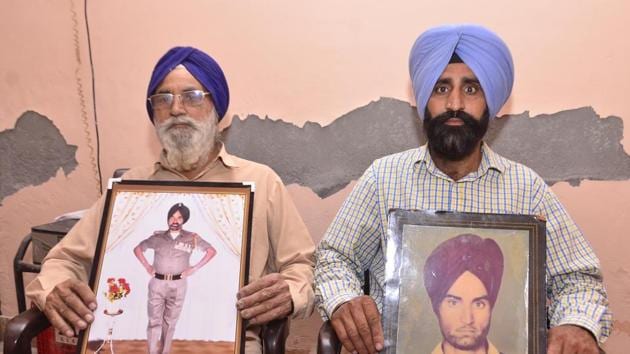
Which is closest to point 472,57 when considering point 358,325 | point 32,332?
point 358,325

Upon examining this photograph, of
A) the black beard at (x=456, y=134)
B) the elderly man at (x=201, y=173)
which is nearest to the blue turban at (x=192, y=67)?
the elderly man at (x=201, y=173)

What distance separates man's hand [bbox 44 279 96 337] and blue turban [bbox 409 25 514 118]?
48.2 inches

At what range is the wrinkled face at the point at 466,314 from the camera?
1435 millimetres

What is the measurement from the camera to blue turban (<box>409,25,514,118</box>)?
1683mm

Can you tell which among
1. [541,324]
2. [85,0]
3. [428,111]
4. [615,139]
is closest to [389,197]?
[428,111]

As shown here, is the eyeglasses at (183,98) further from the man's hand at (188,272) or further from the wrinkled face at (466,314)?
the wrinkled face at (466,314)

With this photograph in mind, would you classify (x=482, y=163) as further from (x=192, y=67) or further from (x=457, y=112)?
(x=192, y=67)

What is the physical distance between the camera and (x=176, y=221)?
1.73 metres

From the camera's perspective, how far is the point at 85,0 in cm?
273

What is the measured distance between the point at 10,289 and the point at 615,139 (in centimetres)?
326

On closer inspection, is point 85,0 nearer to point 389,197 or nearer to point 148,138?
point 148,138

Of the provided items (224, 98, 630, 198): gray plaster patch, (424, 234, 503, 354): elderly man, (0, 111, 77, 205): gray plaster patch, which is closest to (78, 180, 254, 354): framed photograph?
(424, 234, 503, 354): elderly man

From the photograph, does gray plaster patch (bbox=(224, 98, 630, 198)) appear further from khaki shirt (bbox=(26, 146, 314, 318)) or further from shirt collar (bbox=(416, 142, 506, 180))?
shirt collar (bbox=(416, 142, 506, 180))

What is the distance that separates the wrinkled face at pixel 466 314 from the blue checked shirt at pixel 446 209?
30 centimetres
